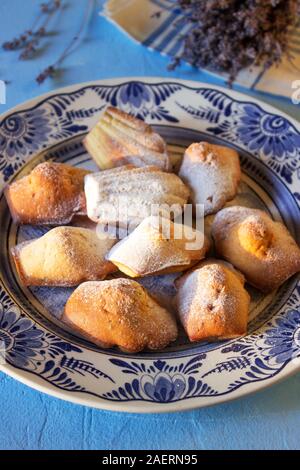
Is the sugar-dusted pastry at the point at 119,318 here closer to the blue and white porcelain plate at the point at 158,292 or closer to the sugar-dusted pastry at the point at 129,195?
the blue and white porcelain plate at the point at 158,292

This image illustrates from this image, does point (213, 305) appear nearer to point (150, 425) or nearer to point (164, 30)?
point (150, 425)

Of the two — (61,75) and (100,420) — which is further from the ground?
(61,75)

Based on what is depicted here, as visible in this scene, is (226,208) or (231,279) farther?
(226,208)

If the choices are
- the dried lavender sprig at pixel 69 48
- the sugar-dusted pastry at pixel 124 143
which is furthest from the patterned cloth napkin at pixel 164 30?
the sugar-dusted pastry at pixel 124 143

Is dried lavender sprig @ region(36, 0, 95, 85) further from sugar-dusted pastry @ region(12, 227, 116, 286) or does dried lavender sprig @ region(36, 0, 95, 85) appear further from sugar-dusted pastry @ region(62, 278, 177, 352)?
sugar-dusted pastry @ region(62, 278, 177, 352)

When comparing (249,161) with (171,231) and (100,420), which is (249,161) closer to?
(171,231)

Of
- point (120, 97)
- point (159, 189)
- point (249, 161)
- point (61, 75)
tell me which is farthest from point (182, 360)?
point (61, 75)

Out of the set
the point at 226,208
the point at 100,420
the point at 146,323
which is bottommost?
the point at 100,420
